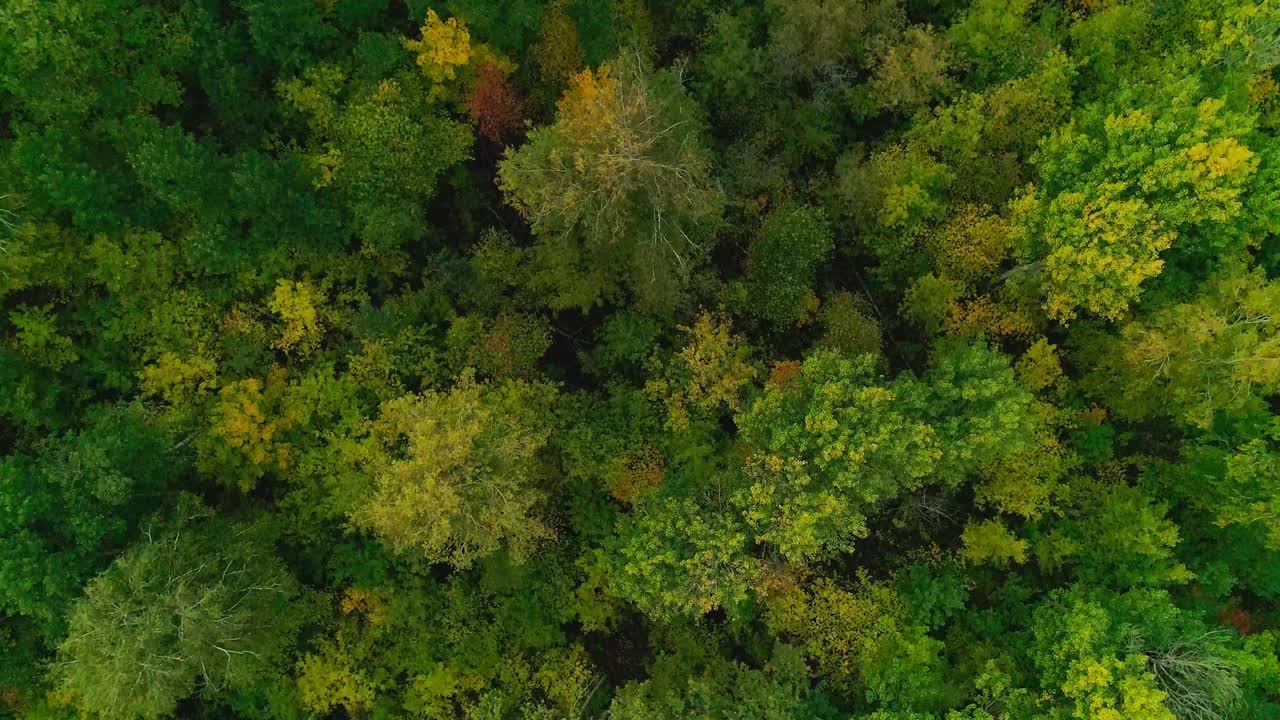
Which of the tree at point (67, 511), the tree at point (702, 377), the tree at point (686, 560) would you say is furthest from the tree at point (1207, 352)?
the tree at point (67, 511)

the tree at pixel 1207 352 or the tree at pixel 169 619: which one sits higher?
the tree at pixel 169 619

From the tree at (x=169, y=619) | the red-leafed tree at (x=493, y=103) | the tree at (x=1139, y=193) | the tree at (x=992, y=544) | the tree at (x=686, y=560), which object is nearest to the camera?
the tree at (x=169, y=619)

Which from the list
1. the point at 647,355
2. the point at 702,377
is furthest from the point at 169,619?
the point at 702,377

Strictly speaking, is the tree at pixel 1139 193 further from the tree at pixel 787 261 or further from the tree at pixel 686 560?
the tree at pixel 686 560

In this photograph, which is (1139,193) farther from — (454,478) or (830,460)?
(454,478)

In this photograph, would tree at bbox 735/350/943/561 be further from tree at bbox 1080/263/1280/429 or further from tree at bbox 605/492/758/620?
tree at bbox 1080/263/1280/429

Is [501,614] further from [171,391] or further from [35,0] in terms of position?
[35,0]

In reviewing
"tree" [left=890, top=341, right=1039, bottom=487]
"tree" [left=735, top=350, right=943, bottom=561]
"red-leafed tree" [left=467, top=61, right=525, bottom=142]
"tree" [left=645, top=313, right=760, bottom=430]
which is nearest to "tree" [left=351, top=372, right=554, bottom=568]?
"tree" [left=645, top=313, right=760, bottom=430]
